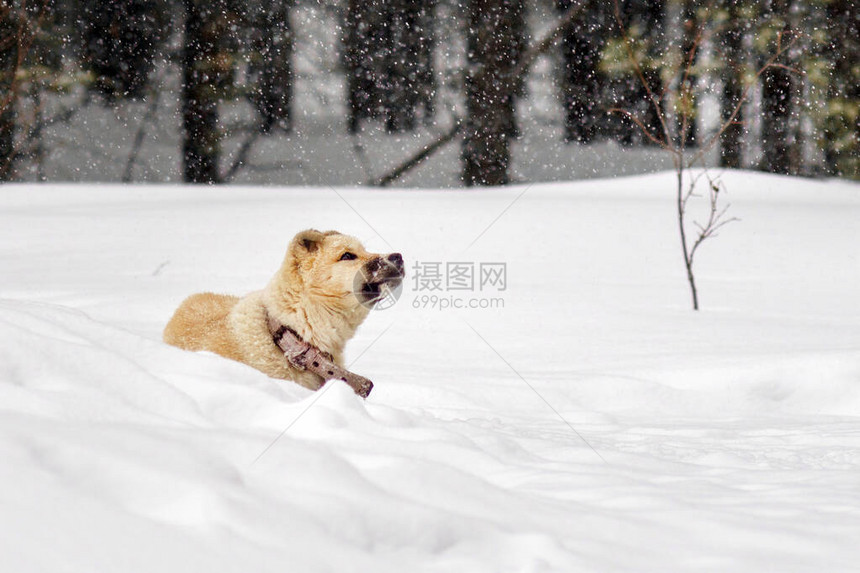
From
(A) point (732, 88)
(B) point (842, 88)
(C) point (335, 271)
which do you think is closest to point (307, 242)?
(C) point (335, 271)

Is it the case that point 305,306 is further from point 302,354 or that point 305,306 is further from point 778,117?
point 778,117

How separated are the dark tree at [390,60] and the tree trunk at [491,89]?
43.4 inches

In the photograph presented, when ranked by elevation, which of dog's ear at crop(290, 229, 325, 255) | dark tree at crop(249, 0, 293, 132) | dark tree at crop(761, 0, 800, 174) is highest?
dog's ear at crop(290, 229, 325, 255)

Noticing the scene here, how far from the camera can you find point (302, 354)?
12.1 feet

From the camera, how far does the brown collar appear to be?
362cm

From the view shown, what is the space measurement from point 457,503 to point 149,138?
1498cm

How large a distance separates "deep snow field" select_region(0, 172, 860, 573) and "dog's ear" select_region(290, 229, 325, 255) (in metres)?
0.91

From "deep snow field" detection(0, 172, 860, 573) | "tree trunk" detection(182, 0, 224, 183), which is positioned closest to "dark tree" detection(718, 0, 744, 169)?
"deep snow field" detection(0, 172, 860, 573)

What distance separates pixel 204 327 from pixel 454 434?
5.57 ft

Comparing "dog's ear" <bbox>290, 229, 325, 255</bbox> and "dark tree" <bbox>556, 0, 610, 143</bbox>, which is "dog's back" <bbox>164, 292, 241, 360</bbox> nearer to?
"dog's ear" <bbox>290, 229, 325, 255</bbox>

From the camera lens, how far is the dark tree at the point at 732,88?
14852 millimetres

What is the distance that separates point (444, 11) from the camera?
15.6 meters

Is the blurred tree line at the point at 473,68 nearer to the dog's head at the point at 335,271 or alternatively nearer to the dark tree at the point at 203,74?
the dark tree at the point at 203,74

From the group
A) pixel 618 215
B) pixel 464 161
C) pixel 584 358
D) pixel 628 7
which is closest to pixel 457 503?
pixel 584 358
